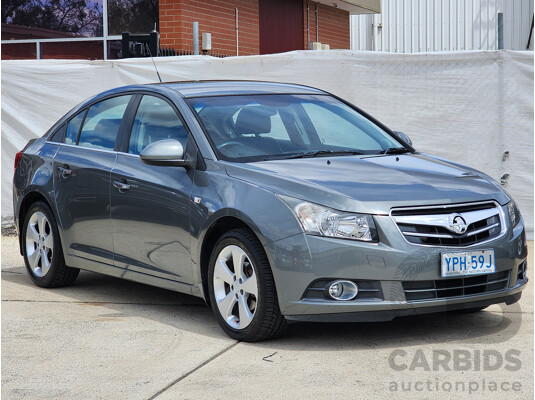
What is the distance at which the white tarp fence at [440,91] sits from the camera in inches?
402

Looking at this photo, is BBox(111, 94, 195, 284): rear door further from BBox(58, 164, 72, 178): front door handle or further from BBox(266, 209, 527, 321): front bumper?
BBox(266, 209, 527, 321): front bumper

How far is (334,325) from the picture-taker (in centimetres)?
647

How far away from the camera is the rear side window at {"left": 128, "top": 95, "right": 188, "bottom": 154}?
6.82 meters

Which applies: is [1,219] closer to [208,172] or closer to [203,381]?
[208,172]

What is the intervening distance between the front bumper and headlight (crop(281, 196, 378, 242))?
1.6 inches

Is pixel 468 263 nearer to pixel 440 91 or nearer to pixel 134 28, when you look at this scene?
pixel 440 91

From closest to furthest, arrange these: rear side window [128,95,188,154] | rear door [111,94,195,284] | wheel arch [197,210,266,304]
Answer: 1. wheel arch [197,210,266,304]
2. rear door [111,94,195,284]
3. rear side window [128,95,188,154]

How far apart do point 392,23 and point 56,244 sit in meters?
22.4

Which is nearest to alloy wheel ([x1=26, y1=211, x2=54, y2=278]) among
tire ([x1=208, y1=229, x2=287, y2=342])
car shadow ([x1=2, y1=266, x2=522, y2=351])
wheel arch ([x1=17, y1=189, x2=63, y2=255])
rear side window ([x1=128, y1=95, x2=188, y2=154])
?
wheel arch ([x1=17, y1=189, x2=63, y2=255])

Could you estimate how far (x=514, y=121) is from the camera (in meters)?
10.2

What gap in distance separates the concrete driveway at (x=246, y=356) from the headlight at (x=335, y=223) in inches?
27.2

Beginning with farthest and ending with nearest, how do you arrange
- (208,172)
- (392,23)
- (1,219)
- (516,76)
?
(392,23) < (1,219) < (516,76) < (208,172)

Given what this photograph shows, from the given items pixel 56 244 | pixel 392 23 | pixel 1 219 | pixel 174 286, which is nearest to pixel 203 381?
pixel 174 286

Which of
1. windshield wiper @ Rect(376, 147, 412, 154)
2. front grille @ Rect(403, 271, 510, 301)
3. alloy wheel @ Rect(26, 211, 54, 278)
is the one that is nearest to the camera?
front grille @ Rect(403, 271, 510, 301)
